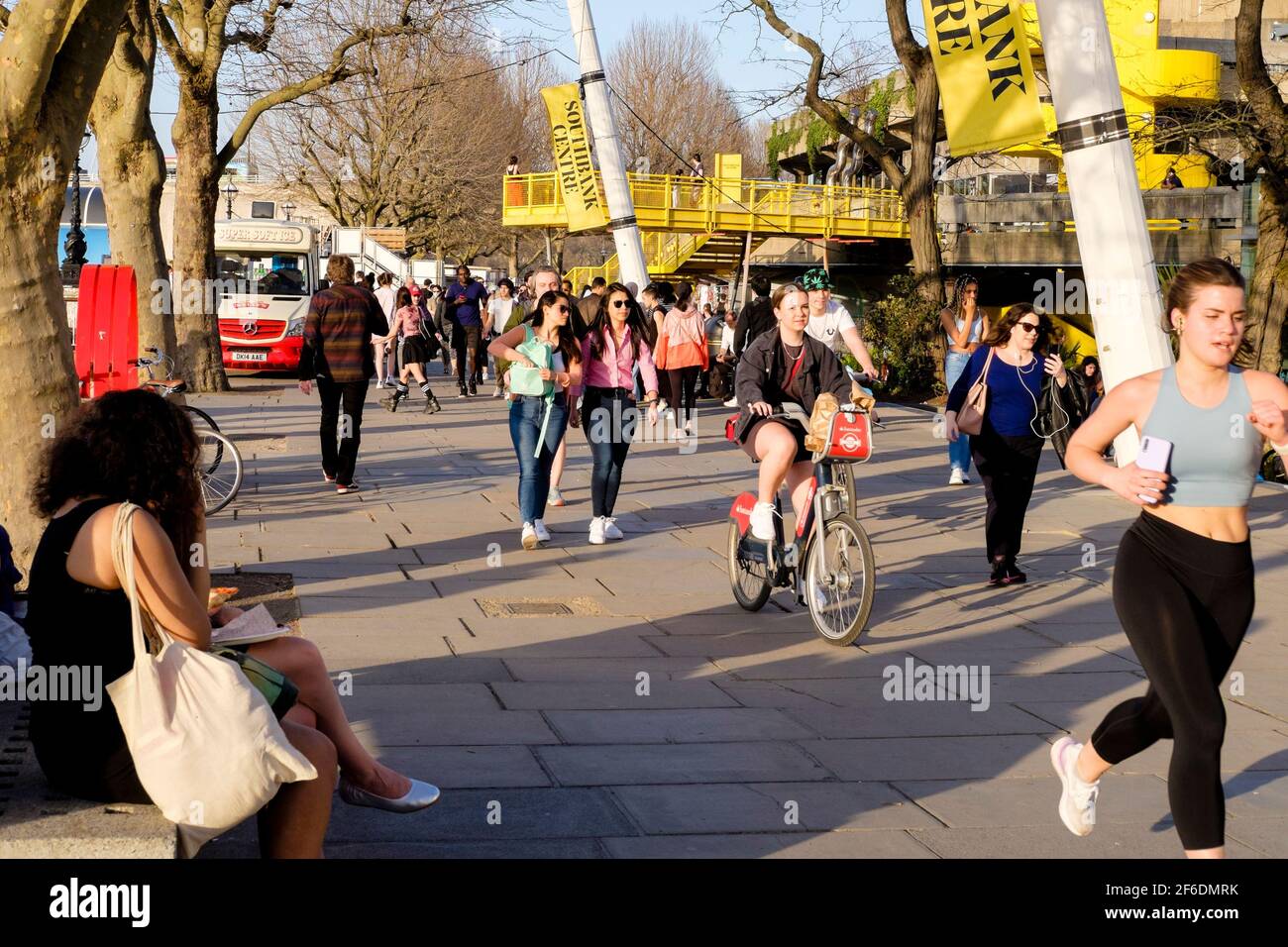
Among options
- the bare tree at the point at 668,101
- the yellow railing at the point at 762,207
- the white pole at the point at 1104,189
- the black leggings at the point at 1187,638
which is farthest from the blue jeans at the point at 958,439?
the bare tree at the point at 668,101

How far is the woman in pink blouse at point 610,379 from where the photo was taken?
10555 millimetres

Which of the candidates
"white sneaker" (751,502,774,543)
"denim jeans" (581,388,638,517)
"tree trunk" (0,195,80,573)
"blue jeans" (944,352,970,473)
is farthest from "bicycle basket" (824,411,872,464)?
"blue jeans" (944,352,970,473)

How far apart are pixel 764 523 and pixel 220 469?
5.35 meters

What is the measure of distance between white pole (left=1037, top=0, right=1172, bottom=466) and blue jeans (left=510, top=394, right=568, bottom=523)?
348cm

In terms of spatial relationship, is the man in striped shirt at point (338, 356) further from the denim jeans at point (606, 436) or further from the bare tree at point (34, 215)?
the bare tree at point (34, 215)

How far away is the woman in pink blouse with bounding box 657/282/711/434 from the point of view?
18641 mm

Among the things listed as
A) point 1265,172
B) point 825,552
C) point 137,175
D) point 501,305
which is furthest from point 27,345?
point 501,305

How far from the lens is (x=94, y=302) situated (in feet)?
34.4

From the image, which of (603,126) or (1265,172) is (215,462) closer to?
(603,126)

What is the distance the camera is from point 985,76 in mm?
12875

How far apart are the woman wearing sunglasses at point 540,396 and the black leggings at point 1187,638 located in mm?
6143
